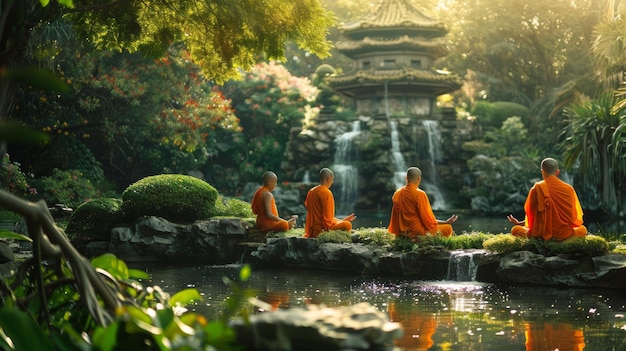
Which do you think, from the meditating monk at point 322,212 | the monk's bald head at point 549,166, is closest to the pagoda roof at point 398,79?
the meditating monk at point 322,212

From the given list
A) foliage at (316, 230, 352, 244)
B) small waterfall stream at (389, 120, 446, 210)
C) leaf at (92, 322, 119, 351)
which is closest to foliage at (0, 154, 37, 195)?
foliage at (316, 230, 352, 244)

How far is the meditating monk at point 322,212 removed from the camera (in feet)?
50.4

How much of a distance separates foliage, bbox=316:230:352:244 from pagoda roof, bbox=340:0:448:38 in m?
A: 27.2

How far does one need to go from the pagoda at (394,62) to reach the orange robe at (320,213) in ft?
78.5

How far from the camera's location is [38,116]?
86.8 ft

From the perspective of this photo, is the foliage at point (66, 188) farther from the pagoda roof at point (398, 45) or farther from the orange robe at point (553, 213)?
the pagoda roof at point (398, 45)

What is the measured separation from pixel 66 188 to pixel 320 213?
12516 millimetres

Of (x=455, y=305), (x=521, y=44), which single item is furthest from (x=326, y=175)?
(x=521, y=44)

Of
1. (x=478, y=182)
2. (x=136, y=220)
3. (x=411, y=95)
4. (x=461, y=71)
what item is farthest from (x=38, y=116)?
(x=461, y=71)

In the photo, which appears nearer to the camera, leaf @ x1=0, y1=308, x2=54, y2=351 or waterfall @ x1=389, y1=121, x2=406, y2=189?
leaf @ x1=0, y1=308, x2=54, y2=351

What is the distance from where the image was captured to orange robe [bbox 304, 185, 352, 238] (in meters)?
15.4

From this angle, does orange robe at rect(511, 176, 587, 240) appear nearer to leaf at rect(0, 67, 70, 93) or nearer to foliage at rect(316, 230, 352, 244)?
foliage at rect(316, 230, 352, 244)

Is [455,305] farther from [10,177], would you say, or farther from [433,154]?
[433,154]

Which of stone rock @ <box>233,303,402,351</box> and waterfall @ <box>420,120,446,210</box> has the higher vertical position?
waterfall @ <box>420,120,446,210</box>
